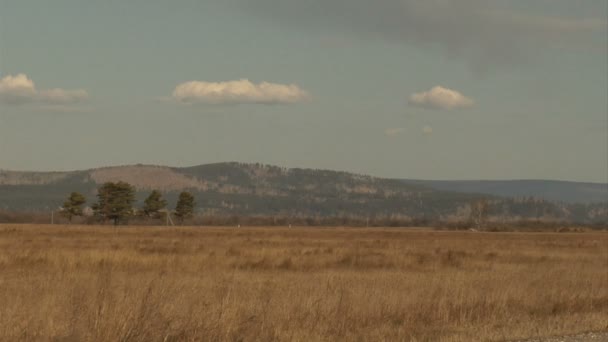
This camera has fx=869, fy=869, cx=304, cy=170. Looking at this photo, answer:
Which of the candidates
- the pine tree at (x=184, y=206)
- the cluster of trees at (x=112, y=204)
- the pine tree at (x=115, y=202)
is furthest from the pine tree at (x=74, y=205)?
the pine tree at (x=184, y=206)

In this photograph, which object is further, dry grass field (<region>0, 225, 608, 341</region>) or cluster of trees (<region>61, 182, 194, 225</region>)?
cluster of trees (<region>61, 182, 194, 225</region>)

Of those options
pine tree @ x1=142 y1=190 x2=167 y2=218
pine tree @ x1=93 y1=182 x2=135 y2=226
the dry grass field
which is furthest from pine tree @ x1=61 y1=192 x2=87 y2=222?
the dry grass field

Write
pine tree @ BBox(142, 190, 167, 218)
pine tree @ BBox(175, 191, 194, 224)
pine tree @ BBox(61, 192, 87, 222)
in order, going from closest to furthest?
pine tree @ BBox(61, 192, 87, 222), pine tree @ BBox(142, 190, 167, 218), pine tree @ BBox(175, 191, 194, 224)

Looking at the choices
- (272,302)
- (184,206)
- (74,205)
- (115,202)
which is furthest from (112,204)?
(272,302)

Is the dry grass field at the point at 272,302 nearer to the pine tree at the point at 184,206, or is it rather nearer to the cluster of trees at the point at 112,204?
the cluster of trees at the point at 112,204

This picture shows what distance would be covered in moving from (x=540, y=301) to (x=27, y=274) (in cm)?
1411

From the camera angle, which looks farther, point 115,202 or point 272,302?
point 115,202

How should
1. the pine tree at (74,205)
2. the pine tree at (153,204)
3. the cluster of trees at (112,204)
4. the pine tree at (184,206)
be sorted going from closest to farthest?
the cluster of trees at (112,204) < the pine tree at (74,205) < the pine tree at (153,204) < the pine tree at (184,206)

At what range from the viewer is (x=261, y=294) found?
20.1 meters

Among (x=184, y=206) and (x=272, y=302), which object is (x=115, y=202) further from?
(x=272, y=302)

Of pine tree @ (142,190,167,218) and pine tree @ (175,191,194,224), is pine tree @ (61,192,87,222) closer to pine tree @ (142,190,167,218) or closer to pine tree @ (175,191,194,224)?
pine tree @ (142,190,167,218)

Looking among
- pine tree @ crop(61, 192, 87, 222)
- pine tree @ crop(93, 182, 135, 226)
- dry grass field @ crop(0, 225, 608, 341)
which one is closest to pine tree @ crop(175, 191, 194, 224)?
pine tree @ crop(93, 182, 135, 226)

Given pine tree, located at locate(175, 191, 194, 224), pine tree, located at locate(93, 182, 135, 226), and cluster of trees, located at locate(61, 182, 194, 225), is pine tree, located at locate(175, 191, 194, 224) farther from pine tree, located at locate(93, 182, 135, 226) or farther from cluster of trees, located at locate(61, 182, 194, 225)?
pine tree, located at locate(93, 182, 135, 226)

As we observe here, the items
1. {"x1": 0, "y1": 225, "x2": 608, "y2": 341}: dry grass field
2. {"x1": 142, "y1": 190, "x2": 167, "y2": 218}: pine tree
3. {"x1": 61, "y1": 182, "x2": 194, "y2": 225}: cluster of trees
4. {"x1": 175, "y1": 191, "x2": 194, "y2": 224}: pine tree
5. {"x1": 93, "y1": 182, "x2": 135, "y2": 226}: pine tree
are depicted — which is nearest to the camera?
{"x1": 0, "y1": 225, "x2": 608, "y2": 341}: dry grass field
